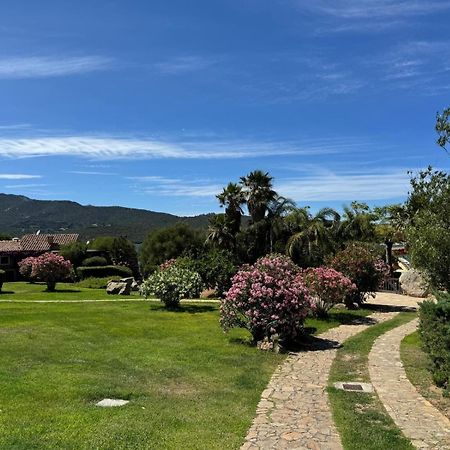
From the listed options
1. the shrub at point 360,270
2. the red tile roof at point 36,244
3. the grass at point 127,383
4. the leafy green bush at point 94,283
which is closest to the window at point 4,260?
A: the red tile roof at point 36,244

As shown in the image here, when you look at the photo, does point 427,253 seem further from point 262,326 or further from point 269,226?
point 269,226

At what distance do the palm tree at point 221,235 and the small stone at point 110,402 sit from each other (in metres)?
32.4

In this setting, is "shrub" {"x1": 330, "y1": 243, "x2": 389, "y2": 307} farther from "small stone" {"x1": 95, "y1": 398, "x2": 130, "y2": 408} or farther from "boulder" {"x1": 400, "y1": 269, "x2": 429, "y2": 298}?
"small stone" {"x1": 95, "y1": 398, "x2": 130, "y2": 408}

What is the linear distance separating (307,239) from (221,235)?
6.95 meters

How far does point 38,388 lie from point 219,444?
174 inches

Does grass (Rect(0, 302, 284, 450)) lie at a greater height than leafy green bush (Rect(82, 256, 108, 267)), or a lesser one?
lesser

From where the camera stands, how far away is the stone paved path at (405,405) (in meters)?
8.17

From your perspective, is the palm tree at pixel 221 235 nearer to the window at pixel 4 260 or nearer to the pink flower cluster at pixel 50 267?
the pink flower cluster at pixel 50 267

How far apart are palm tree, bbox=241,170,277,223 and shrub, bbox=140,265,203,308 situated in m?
17.4

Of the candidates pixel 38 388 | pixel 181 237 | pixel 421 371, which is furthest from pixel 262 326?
pixel 181 237

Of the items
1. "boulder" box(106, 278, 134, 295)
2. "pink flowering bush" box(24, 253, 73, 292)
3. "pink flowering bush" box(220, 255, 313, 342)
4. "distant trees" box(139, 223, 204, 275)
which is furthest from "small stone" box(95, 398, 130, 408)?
"distant trees" box(139, 223, 204, 275)

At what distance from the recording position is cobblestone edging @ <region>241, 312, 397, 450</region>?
7832mm

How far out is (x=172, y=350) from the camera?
50.2 ft

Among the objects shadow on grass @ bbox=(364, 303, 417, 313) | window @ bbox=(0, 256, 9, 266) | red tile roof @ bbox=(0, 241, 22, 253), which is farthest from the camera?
red tile roof @ bbox=(0, 241, 22, 253)
